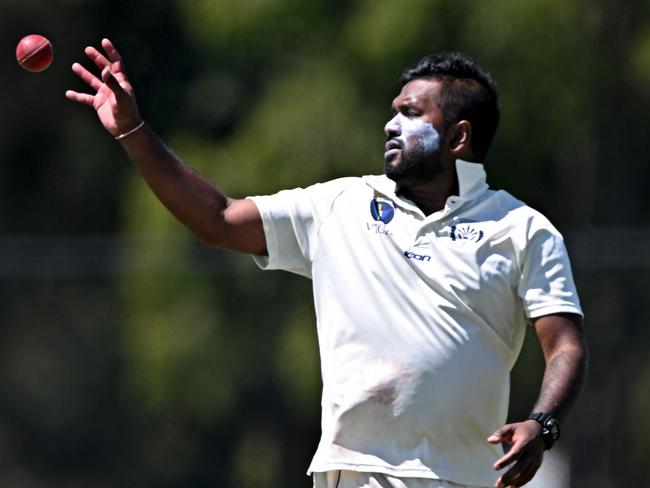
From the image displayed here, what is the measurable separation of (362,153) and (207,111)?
1.19 meters

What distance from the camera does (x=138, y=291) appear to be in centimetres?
1026

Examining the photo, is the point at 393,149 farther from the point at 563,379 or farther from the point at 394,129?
the point at 563,379

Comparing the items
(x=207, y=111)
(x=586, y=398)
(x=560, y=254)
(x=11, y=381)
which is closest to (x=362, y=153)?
(x=207, y=111)

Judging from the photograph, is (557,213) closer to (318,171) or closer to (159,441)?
(318,171)

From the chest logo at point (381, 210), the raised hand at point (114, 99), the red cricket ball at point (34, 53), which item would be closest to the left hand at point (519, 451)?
the chest logo at point (381, 210)

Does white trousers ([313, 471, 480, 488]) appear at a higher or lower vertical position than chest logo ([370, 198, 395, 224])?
lower

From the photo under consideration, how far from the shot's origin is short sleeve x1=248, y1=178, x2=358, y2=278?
475 centimetres

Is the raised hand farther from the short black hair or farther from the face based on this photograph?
the short black hair

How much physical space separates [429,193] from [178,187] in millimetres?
780

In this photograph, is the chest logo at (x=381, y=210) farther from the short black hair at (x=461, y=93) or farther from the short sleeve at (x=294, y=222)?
the short black hair at (x=461, y=93)

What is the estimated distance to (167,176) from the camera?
462cm

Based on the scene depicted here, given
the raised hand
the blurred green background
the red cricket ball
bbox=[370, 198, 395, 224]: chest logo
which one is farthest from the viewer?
the blurred green background

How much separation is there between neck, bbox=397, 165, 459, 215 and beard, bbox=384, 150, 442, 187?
0.01 meters

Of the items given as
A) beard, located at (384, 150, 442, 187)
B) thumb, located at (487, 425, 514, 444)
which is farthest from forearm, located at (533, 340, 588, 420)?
beard, located at (384, 150, 442, 187)
